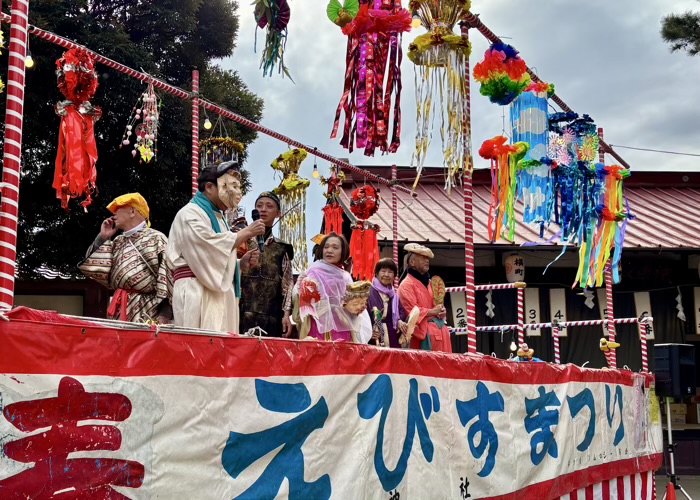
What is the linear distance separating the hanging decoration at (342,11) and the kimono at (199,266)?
159cm

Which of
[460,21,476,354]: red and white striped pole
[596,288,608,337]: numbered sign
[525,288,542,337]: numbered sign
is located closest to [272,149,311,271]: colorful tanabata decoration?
[460,21,476,354]: red and white striped pole

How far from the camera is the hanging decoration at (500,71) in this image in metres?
5.59

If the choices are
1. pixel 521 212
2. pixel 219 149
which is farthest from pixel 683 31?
pixel 219 149

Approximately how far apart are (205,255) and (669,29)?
11781 millimetres

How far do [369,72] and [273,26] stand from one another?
26.1 inches

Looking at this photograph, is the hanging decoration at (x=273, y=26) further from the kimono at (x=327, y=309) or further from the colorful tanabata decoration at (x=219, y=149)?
the colorful tanabata decoration at (x=219, y=149)

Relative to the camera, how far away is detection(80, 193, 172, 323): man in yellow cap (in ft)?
14.6

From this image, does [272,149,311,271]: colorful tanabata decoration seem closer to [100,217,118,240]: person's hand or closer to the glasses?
[100,217,118,240]: person's hand

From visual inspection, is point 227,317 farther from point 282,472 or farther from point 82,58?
point 82,58

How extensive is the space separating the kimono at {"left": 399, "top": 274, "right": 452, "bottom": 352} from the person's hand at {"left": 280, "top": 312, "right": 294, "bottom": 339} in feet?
3.98

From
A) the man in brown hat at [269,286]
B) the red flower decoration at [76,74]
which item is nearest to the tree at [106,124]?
the red flower decoration at [76,74]

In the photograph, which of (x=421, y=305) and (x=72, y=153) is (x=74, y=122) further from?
(x=421, y=305)

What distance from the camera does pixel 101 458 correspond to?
210cm

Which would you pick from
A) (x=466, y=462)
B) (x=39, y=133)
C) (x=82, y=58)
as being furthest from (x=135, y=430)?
(x=39, y=133)
